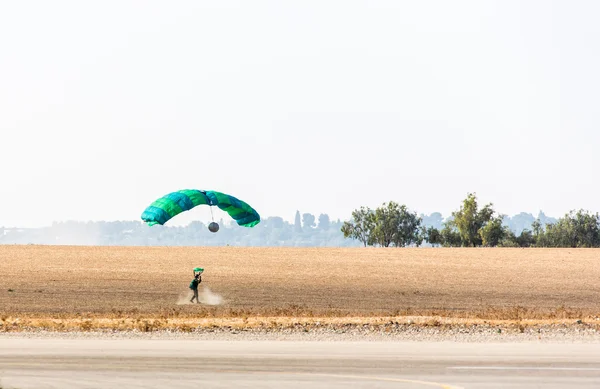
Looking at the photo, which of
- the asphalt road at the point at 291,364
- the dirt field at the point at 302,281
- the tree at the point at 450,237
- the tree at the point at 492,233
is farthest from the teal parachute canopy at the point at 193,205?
the tree at the point at 450,237

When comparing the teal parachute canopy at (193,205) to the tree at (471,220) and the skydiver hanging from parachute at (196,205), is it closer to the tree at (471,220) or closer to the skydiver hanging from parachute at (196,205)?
the skydiver hanging from parachute at (196,205)

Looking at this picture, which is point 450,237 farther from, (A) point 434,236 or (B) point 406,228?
(B) point 406,228

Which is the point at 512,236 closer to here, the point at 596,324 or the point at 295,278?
the point at 295,278

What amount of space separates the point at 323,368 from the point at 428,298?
98.8ft

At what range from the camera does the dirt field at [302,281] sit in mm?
44312

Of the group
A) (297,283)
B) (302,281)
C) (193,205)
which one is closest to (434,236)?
(302,281)

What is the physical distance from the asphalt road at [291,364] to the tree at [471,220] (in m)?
110

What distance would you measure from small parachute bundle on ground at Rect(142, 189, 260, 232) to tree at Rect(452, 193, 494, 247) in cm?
9615

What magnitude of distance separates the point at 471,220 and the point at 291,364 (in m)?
117

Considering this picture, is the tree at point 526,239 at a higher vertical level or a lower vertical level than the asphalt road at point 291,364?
higher

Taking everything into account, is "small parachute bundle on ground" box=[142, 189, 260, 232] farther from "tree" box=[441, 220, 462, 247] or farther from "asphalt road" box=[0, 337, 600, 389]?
"tree" box=[441, 220, 462, 247]

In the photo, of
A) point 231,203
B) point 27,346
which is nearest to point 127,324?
point 27,346

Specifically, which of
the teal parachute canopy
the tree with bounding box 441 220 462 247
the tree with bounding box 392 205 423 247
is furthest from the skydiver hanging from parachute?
the tree with bounding box 392 205 423 247

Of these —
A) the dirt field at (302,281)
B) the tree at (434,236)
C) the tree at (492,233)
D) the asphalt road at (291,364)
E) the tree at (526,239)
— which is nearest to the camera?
the asphalt road at (291,364)
